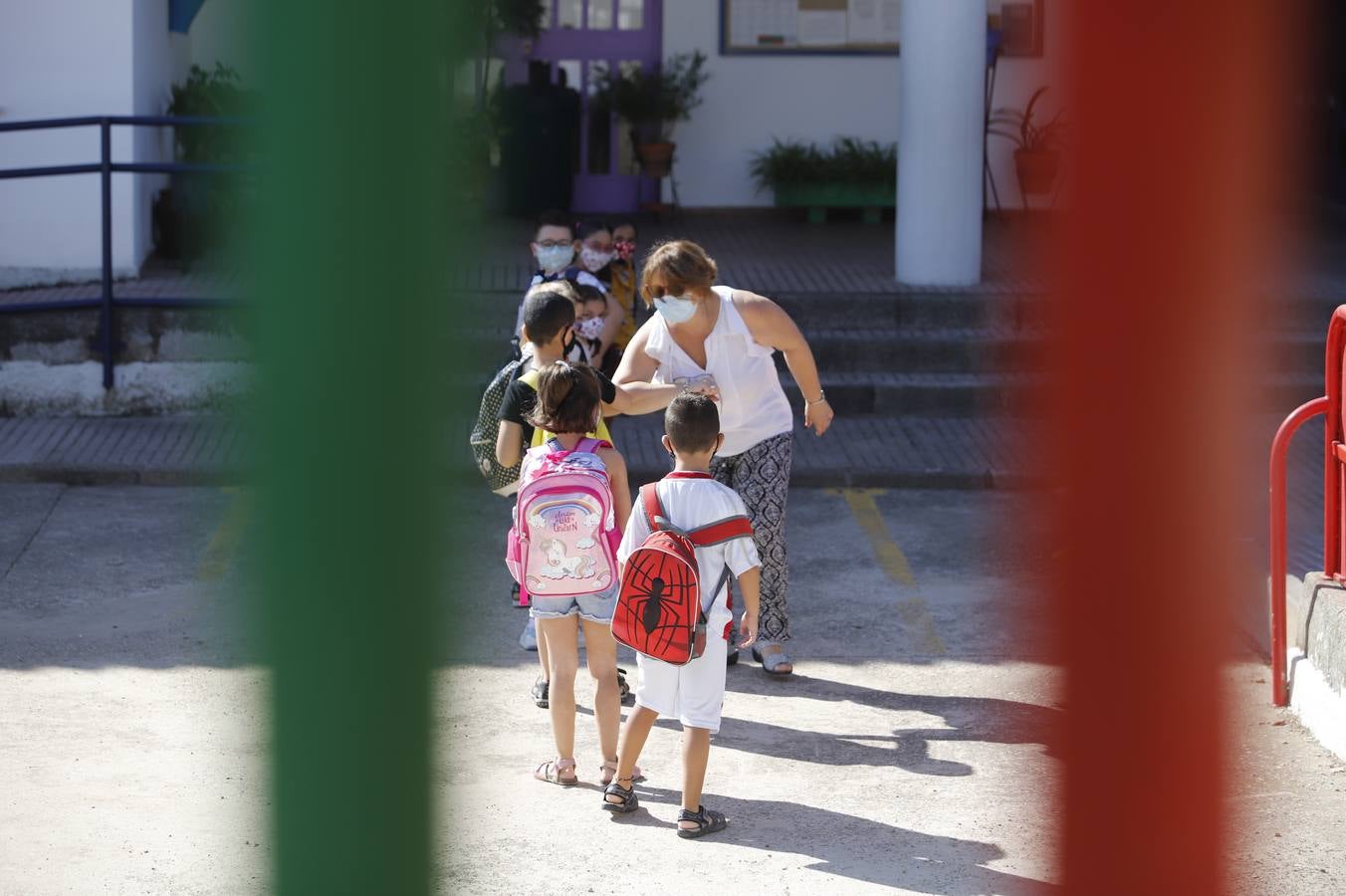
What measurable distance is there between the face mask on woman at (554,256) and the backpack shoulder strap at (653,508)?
209 cm

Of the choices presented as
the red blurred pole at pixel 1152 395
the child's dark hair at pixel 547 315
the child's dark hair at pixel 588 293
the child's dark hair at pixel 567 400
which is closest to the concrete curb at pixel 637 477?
the child's dark hair at pixel 588 293

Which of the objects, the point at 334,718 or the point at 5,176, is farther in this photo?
the point at 5,176

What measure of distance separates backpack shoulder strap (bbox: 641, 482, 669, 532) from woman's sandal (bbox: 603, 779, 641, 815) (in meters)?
0.68

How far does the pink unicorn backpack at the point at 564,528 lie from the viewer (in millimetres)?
4250

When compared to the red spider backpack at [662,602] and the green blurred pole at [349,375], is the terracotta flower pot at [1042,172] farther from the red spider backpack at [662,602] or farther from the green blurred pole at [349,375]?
the red spider backpack at [662,602]

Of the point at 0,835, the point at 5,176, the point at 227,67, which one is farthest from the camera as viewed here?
the point at 5,176

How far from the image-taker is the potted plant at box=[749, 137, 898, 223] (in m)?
13.1

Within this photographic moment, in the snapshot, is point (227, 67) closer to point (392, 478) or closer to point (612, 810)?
point (392, 478)

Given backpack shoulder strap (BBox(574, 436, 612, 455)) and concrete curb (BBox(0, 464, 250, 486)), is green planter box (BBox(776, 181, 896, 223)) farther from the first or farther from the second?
backpack shoulder strap (BBox(574, 436, 612, 455))

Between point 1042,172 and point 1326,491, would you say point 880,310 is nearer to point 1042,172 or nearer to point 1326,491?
point 1326,491

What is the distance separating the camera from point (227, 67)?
2.00ft

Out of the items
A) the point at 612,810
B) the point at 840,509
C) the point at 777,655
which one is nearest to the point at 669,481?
the point at 612,810

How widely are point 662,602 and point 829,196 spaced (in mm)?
9483

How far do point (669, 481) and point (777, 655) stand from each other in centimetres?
135
